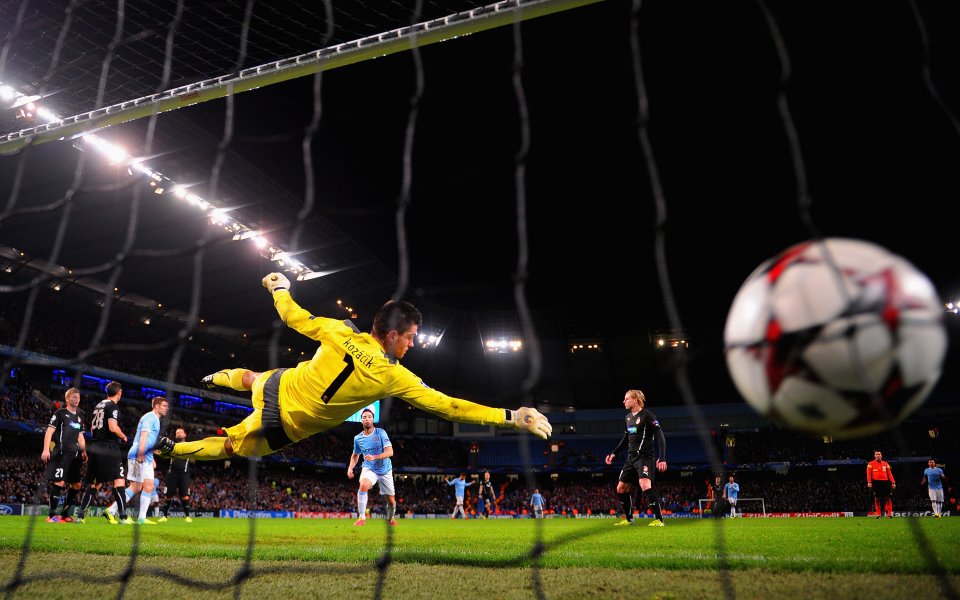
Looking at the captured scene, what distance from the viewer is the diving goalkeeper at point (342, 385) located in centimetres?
471

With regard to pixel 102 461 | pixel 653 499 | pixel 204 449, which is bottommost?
pixel 653 499

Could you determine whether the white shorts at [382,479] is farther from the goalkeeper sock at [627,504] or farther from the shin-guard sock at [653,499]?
the shin-guard sock at [653,499]

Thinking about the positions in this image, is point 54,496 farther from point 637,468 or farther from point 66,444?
point 637,468

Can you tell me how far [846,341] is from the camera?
2562 millimetres

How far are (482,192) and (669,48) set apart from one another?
1090cm

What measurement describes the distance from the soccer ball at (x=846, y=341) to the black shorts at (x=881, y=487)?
14.2 meters

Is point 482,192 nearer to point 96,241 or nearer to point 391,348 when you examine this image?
point 96,241

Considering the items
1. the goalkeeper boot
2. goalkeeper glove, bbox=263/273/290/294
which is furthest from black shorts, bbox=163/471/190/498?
goalkeeper glove, bbox=263/273/290/294

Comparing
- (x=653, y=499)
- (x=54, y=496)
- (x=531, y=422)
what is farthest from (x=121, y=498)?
(x=531, y=422)

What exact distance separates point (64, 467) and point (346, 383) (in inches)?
308

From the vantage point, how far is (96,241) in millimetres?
26094

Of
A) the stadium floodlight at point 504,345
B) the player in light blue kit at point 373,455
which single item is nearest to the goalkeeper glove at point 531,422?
the player in light blue kit at point 373,455

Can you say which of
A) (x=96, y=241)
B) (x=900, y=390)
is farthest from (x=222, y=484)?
(x=900, y=390)

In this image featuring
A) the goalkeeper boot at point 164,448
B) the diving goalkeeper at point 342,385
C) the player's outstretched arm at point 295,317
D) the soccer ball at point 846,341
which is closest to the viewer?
the soccer ball at point 846,341
